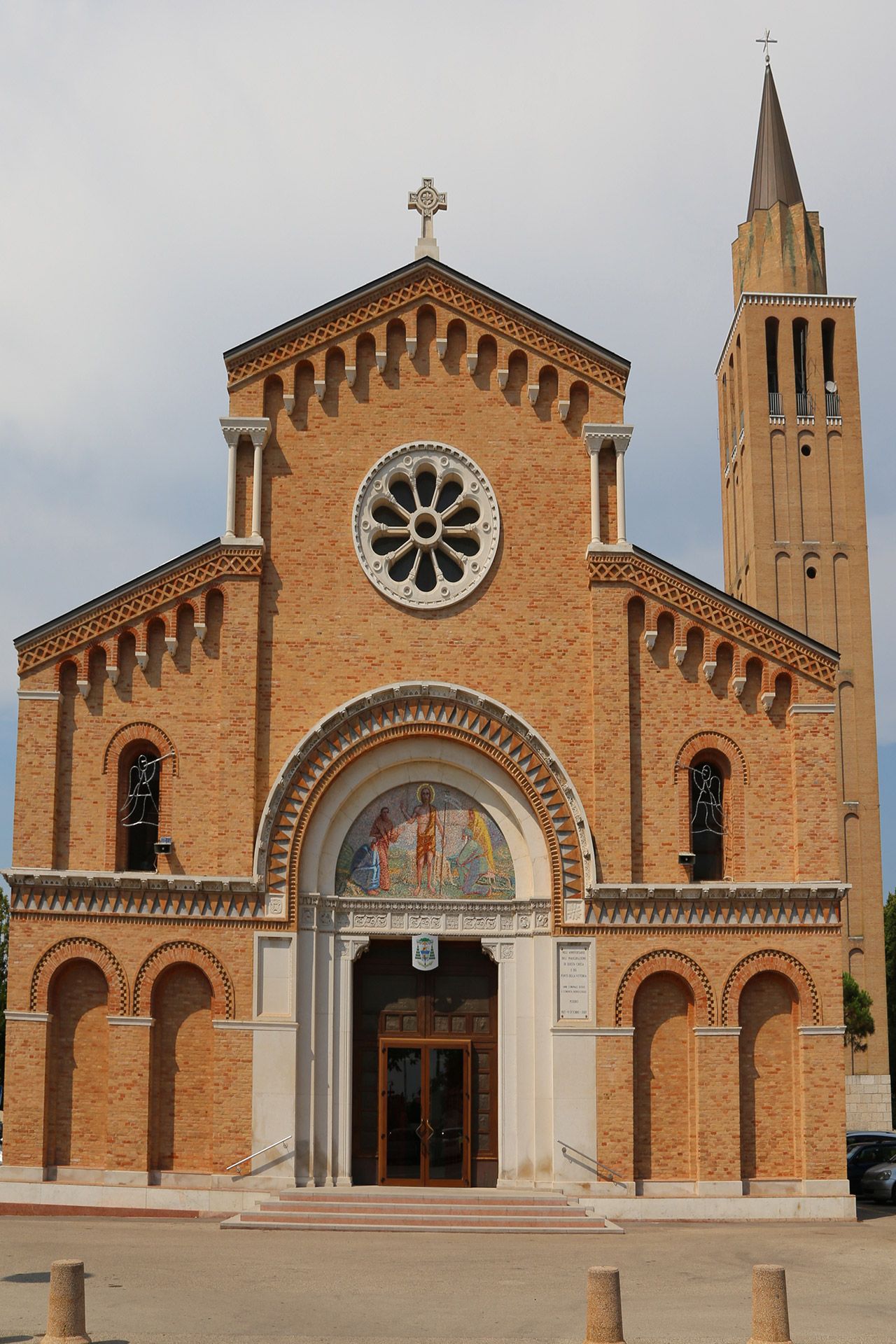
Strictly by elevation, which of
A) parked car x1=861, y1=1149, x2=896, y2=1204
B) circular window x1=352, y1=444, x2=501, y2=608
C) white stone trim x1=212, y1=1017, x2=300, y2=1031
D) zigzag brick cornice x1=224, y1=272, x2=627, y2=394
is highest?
zigzag brick cornice x1=224, y1=272, x2=627, y2=394

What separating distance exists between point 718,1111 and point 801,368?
43028 mm

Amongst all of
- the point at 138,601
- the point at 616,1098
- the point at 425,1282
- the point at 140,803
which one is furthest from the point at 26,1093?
the point at 616,1098

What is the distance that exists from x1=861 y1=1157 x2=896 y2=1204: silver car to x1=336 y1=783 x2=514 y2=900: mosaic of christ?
37.7ft

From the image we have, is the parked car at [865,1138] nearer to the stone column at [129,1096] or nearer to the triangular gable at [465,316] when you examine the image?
the stone column at [129,1096]

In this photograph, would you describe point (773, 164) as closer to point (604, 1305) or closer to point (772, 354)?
point (772, 354)

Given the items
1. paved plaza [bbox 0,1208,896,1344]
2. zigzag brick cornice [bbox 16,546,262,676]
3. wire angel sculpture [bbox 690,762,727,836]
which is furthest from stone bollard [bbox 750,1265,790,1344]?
zigzag brick cornice [bbox 16,546,262,676]

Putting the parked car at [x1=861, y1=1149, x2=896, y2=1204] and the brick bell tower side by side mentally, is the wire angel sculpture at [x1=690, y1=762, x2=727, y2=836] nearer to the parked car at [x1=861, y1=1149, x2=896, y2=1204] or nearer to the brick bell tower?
the parked car at [x1=861, y1=1149, x2=896, y2=1204]

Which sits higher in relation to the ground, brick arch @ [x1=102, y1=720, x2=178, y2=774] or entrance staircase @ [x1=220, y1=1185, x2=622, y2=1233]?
brick arch @ [x1=102, y1=720, x2=178, y2=774]

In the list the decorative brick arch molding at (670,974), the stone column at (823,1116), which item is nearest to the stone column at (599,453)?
the decorative brick arch molding at (670,974)

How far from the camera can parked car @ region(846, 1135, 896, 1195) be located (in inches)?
1238

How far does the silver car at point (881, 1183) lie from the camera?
2967 cm

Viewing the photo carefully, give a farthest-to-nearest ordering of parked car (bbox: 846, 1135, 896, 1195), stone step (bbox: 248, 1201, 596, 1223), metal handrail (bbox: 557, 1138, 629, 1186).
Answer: parked car (bbox: 846, 1135, 896, 1195) → metal handrail (bbox: 557, 1138, 629, 1186) → stone step (bbox: 248, 1201, 596, 1223)

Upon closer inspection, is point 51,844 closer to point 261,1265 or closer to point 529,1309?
point 261,1265

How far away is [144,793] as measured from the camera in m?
25.3
